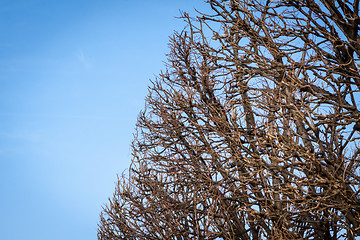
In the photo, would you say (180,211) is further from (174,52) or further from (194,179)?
(174,52)

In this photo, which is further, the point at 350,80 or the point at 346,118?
the point at 350,80

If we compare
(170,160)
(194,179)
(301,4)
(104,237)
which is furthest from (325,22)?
(104,237)

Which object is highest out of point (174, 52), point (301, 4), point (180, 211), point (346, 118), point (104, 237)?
point (174, 52)

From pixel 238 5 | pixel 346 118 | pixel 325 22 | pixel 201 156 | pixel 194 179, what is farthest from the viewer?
pixel 201 156

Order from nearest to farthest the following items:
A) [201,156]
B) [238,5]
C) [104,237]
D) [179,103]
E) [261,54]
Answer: [261,54]
[238,5]
[201,156]
[179,103]
[104,237]

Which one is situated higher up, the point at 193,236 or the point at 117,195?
the point at 117,195

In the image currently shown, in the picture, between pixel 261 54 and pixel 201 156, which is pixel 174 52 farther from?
pixel 261 54

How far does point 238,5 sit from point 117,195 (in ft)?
26.1

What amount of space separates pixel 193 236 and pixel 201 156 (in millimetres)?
2332

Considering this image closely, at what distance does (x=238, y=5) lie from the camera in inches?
389

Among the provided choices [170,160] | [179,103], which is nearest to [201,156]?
[170,160]

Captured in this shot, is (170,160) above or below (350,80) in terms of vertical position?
above

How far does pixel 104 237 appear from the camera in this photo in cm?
1407

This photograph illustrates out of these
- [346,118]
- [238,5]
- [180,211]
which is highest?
[238,5]
